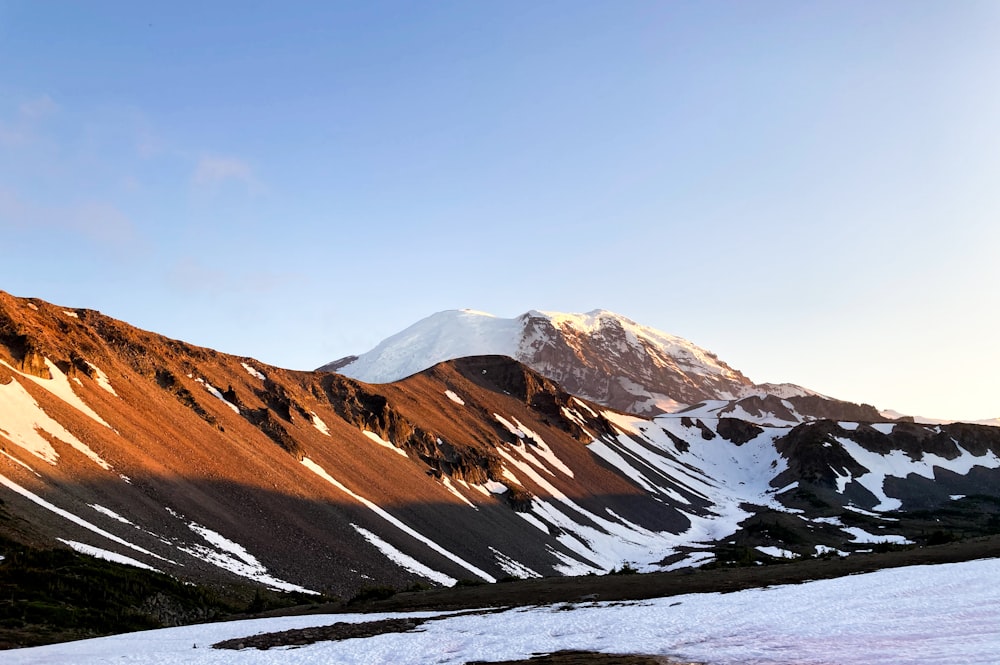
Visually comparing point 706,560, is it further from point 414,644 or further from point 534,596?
point 414,644

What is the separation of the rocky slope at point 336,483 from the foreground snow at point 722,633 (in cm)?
2036

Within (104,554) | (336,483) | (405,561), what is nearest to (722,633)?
(104,554)

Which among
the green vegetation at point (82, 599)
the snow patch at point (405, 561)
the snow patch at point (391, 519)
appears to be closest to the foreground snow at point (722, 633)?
the green vegetation at point (82, 599)

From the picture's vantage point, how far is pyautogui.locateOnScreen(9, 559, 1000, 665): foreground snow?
13.8 meters

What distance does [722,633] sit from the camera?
16.4 meters

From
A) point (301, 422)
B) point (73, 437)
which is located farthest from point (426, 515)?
point (73, 437)

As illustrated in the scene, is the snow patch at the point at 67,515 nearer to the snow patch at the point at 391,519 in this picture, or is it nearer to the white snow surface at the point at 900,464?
the snow patch at the point at 391,519

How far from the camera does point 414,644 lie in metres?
18.7

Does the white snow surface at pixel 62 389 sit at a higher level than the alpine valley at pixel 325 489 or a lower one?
higher

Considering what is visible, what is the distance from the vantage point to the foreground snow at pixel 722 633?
45.4 feet

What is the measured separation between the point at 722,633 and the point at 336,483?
61.7 meters

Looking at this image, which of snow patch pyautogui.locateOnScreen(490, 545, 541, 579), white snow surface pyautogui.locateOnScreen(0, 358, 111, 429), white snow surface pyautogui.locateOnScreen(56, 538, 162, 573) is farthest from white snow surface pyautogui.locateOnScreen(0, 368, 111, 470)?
snow patch pyautogui.locateOnScreen(490, 545, 541, 579)

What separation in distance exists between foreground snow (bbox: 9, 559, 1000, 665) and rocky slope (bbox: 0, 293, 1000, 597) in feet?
66.8

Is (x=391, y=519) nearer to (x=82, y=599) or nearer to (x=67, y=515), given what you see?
(x=67, y=515)
